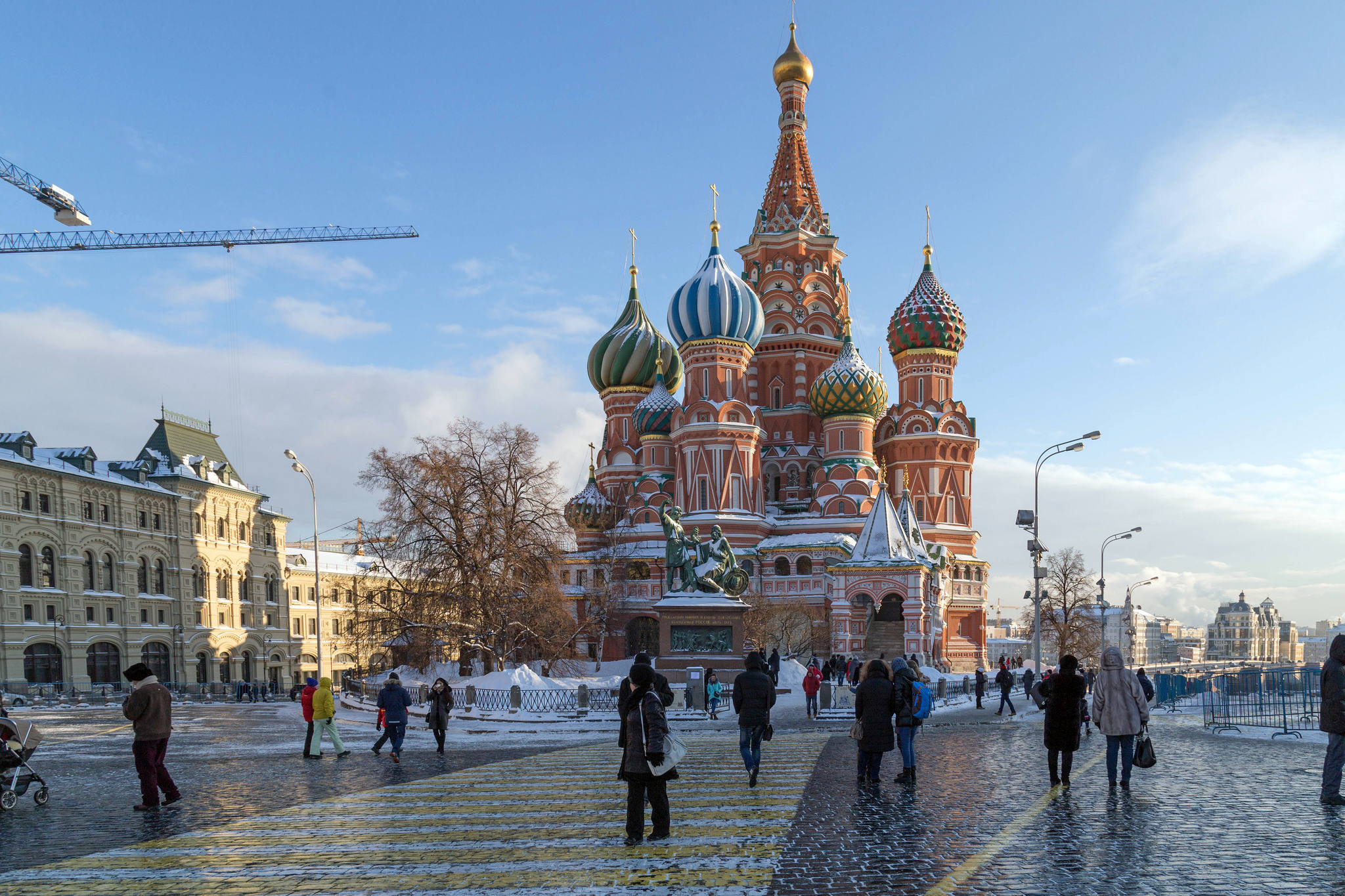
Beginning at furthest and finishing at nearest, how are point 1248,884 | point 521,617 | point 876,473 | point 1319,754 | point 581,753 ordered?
point 876,473 → point 521,617 → point 581,753 → point 1319,754 → point 1248,884

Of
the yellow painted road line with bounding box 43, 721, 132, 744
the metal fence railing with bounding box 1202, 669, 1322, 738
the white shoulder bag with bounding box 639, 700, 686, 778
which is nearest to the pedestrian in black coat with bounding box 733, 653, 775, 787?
the white shoulder bag with bounding box 639, 700, 686, 778

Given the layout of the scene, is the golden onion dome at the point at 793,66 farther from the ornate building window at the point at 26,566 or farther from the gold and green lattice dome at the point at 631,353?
the ornate building window at the point at 26,566

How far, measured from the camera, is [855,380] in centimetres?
5812

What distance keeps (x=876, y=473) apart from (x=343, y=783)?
47458mm

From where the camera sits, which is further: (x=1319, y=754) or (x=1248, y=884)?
(x=1319, y=754)

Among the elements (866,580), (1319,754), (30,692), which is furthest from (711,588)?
(30,692)

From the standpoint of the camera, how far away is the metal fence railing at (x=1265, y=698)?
21.9 metres

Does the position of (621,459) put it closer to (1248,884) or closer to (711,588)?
(711,588)

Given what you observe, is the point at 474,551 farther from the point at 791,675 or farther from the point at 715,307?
the point at 715,307

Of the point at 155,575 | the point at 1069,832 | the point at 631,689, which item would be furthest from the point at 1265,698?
the point at 155,575

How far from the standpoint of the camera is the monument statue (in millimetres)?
33688

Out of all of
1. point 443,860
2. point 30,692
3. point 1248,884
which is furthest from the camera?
point 30,692

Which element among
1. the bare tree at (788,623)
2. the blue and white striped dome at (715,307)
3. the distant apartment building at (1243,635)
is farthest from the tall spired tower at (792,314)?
the distant apartment building at (1243,635)

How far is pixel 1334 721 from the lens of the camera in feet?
32.9
